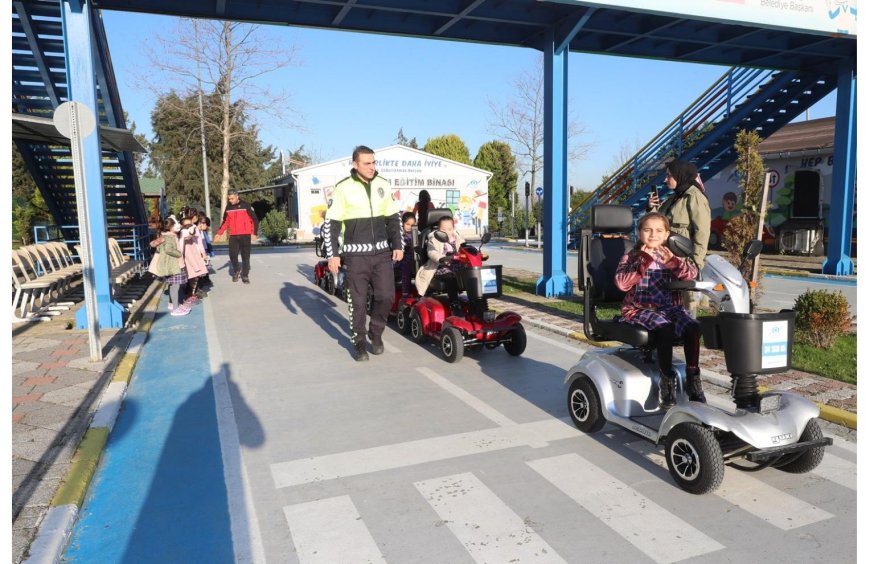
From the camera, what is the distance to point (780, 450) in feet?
11.0

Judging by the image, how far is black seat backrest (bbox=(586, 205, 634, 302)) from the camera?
470 centimetres

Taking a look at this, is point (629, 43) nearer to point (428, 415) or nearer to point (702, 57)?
point (702, 57)

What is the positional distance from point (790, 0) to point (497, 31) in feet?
16.6

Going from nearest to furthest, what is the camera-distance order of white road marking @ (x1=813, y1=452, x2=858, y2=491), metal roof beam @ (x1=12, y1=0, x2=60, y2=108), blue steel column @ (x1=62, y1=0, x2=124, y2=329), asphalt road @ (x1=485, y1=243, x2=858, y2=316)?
1. white road marking @ (x1=813, y1=452, x2=858, y2=491)
2. blue steel column @ (x1=62, y1=0, x2=124, y2=329)
3. metal roof beam @ (x1=12, y1=0, x2=60, y2=108)
4. asphalt road @ (x1=485, y1=243, x2=858, y2=316)

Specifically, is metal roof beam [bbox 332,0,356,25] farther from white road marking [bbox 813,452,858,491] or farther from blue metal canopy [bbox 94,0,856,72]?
white road marking [bbox 813,452,858,491]

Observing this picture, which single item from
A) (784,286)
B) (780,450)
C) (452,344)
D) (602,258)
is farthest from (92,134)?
(784,286)

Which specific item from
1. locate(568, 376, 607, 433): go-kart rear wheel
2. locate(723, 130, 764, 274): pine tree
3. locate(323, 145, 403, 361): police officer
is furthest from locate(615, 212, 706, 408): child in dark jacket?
locate(723, 130, 764, 274): pine tree

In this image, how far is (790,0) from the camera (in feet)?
34.3

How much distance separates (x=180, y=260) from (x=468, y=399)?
253 inches

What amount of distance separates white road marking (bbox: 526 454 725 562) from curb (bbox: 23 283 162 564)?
2.70 meters
